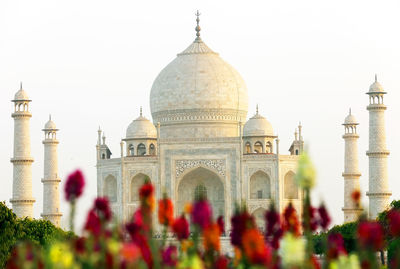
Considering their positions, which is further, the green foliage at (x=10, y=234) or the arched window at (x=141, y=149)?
the arched window at (x=141, y=149)

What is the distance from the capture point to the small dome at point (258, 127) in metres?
42.4

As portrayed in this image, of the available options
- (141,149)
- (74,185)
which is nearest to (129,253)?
(74,185)

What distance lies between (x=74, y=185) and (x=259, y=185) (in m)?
37.0

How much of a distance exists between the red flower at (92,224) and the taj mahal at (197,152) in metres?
34.3

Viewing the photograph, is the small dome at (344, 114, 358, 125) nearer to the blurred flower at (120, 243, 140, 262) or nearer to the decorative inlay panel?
the decorative inlay panel

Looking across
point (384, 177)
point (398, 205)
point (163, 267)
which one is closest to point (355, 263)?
point (163, 267)

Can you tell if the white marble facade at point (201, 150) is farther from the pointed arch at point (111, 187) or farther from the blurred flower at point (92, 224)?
the blurred flower at point (92, 224)

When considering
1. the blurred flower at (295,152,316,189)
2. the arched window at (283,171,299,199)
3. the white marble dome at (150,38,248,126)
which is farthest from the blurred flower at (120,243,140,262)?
the white marble dome at (150,38,248,126)

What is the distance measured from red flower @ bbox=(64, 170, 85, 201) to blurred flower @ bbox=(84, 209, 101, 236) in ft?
0.37

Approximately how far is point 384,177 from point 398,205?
5821mm

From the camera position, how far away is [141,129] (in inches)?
1677

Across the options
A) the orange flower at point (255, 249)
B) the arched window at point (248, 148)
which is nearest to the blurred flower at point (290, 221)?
the orange flower at point (255, 249)

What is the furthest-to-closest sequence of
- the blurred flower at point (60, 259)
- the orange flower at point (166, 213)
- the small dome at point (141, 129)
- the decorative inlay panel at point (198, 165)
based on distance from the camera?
the small dome at point (141, 129)
the decorative inlay panel at point (198, 165)
the orange flower at point (166, 213)
the blurred flower at point (60, 259)

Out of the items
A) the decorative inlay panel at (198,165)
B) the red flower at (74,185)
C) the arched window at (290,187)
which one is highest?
the decorative inlay panel at (198,165)
